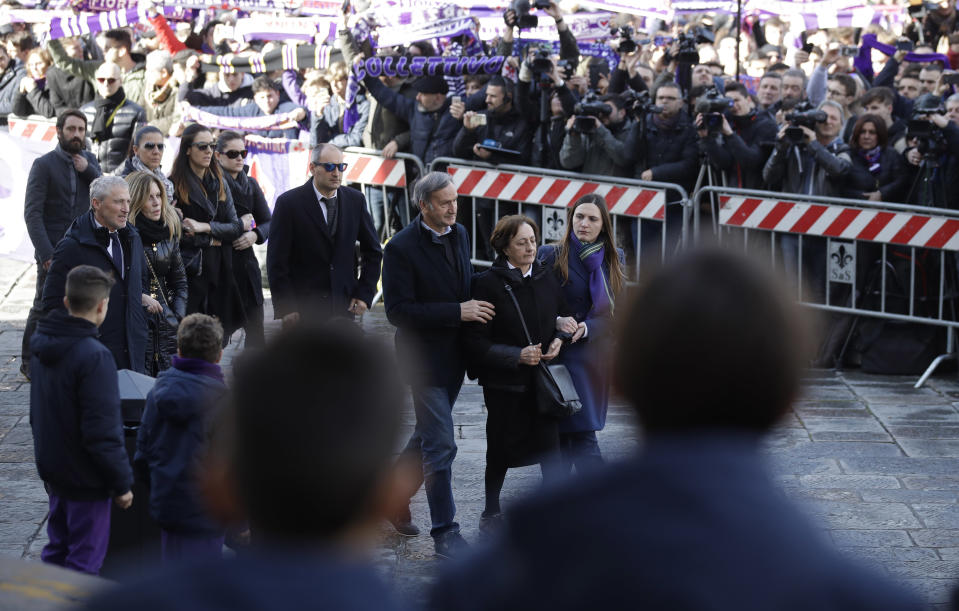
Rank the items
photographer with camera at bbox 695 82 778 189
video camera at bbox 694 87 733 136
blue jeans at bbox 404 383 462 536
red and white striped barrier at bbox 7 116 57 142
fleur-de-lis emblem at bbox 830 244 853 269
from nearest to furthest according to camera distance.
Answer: blue jeans at bbox 404 383 462 536
fleur-de-lis emblem at bbox 830 244 853 269
video camera at bbox 694 87 733 136
photographer with camera at bbox 695 82 778 189
red and white striped barrier at bbox 7 116 57 142

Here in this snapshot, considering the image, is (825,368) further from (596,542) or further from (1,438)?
(596,542)

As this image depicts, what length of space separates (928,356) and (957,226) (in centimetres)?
105

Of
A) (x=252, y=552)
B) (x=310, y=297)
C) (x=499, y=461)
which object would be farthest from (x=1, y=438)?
(x=252, y=552)

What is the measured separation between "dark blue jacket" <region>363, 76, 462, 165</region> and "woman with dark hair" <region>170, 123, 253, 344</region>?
131 inches

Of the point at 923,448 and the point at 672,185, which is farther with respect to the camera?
the point at 672,185

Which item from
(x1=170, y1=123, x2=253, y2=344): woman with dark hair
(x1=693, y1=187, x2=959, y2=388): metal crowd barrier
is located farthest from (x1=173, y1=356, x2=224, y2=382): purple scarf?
(x1=693, y1=187, x2=959, y2=388): metal crowd barrier

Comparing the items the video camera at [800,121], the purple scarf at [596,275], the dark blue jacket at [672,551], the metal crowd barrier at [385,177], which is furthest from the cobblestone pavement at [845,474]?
the dark blue jacket at [672,551]

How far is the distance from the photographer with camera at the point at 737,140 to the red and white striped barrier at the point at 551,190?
0.52 m

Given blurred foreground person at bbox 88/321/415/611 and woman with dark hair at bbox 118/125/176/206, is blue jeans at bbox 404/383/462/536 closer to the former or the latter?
woman with dark hair at bbox 118/125/176/206

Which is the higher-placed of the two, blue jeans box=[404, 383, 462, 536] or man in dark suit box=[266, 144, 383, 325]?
man in dark suit box=[266, 144, 383, 325]

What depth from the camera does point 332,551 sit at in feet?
5.64

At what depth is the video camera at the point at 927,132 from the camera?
9.46 meters

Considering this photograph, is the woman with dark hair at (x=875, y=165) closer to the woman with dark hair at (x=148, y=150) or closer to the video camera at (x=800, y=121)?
the video camera at (x=800, y=121)

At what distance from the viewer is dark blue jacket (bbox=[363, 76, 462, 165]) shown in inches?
455
